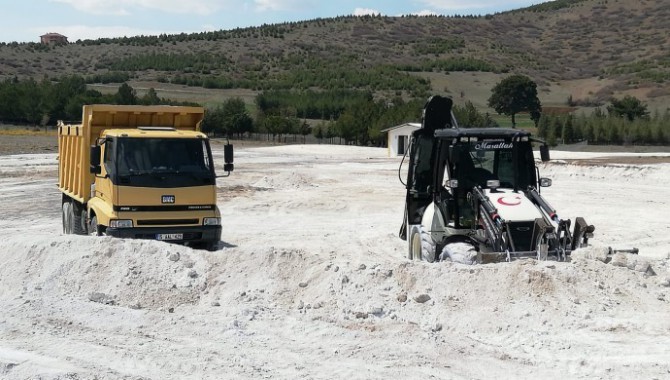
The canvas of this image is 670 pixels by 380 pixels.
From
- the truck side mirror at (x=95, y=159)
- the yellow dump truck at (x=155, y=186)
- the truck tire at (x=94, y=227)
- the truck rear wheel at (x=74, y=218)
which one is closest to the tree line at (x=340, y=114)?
the truck rear wheel at (x=74, y=218)

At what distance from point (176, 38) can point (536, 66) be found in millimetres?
83698

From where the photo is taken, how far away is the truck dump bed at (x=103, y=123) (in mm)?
15789

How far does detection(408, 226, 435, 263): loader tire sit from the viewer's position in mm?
12804

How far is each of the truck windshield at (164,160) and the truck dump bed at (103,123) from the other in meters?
1.81

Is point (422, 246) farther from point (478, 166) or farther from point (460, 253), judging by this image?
point (478, 166)

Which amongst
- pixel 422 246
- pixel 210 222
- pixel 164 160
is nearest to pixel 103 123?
pixel 164 160

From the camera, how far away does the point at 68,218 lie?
17.9m

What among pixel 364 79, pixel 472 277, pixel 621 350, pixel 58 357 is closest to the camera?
pixel 58 357

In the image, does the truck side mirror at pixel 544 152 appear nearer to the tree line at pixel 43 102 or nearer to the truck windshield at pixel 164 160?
the truck windshield at pixel 164 160

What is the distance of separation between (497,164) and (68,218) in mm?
10288

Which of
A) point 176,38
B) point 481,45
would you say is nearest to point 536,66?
point 481,45

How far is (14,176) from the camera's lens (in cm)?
3694

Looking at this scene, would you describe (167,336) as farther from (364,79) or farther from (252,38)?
(252,38)

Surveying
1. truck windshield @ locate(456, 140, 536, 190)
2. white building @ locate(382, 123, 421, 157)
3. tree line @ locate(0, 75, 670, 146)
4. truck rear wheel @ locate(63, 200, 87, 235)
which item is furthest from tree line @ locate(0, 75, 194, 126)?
truck windshield @ locate(456, 140, 536, 190)
